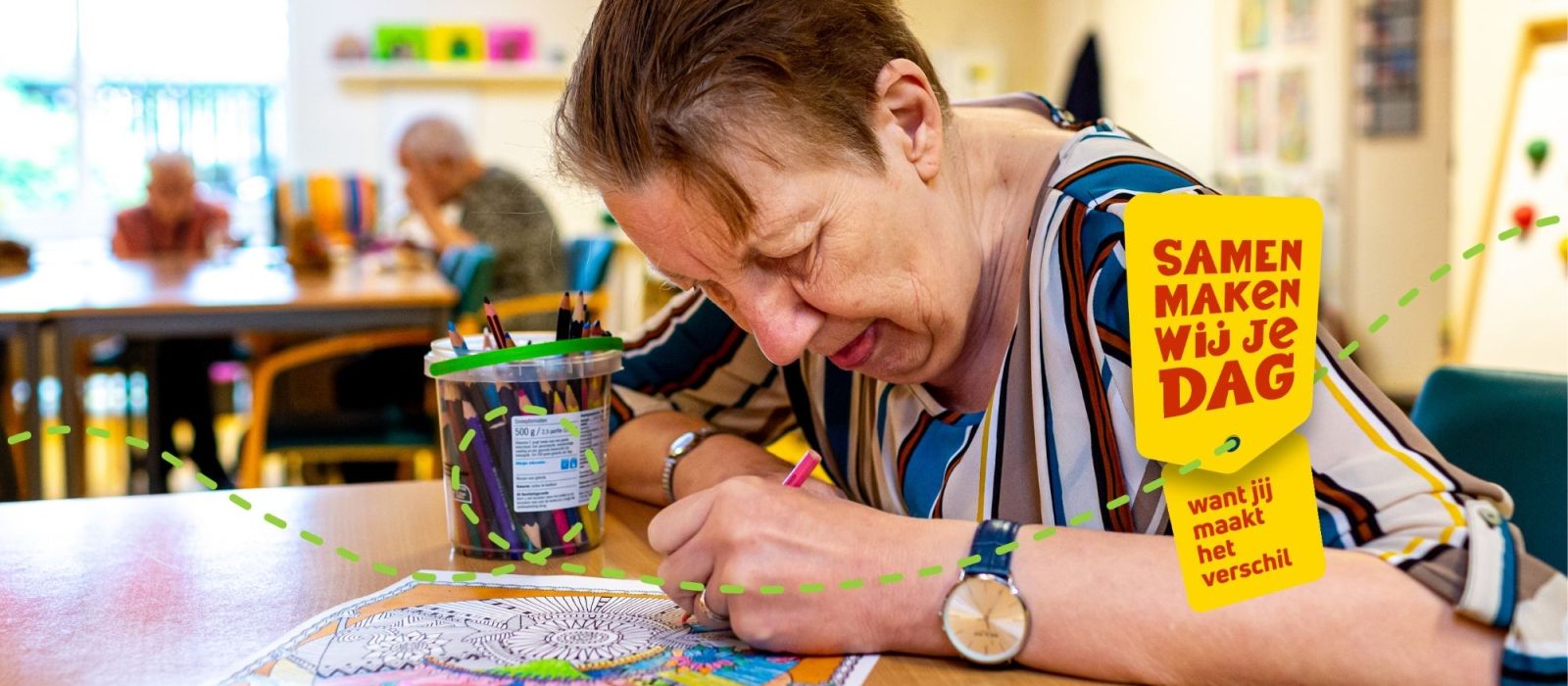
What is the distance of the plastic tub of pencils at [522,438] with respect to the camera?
1.00m

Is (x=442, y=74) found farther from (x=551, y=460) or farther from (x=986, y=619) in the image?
(x=986, y=619)

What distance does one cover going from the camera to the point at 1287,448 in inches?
28.5

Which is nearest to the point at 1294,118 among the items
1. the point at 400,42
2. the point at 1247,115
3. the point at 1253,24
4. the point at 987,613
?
the point at 1247,115

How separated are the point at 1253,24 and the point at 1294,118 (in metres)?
0.49

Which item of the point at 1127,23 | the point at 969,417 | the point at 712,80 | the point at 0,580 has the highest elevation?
the point at 1127,23

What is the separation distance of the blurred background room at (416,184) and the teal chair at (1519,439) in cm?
1

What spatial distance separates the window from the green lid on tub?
637cm

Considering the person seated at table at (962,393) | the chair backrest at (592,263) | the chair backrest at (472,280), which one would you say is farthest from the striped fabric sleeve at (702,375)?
the chair backrest at (592,263)

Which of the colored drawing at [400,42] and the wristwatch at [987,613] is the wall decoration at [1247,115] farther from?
the wristwatch at [987,613]

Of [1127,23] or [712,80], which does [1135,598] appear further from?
[1127,23]

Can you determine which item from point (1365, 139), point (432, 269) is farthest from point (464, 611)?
point (1365, 139)

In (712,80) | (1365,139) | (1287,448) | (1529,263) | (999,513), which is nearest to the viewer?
(1287,448)

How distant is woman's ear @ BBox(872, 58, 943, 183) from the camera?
92cm

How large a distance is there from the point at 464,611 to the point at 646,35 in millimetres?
405
